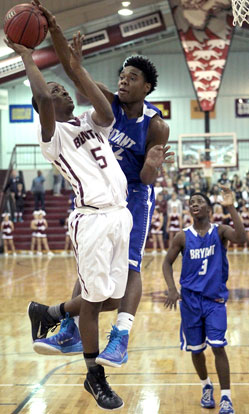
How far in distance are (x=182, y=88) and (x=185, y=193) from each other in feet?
29.7

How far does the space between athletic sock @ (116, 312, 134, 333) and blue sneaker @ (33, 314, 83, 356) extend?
0.34 metres

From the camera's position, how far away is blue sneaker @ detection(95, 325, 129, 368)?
12.7 ft

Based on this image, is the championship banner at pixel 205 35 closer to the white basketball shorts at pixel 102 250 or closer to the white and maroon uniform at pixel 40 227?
the white and maroon uniform at pixel 40 227

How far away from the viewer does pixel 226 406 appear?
19.2 feet

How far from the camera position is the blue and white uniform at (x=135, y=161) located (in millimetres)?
4418

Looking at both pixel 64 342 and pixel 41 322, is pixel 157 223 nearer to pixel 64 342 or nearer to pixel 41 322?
pixel 41 322

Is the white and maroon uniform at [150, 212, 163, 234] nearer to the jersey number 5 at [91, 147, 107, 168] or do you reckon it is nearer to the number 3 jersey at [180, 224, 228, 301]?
the number 3 jersey at [180, 224, 228, 301]

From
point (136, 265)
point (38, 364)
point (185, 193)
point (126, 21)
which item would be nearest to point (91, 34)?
point (126, 21)

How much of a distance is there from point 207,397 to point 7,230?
52.5 ft

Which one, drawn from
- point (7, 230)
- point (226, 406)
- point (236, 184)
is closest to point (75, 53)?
point (226, 406)

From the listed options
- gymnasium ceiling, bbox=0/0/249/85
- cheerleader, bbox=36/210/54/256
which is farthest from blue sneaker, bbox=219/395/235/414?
cheerleader, bbox=36/210/54/256

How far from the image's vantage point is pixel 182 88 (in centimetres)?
3012

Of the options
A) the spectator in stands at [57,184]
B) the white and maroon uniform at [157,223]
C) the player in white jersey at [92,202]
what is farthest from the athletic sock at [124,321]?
the spectator in stands at [57,184]

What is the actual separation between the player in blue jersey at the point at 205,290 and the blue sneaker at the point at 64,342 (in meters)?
1.89
